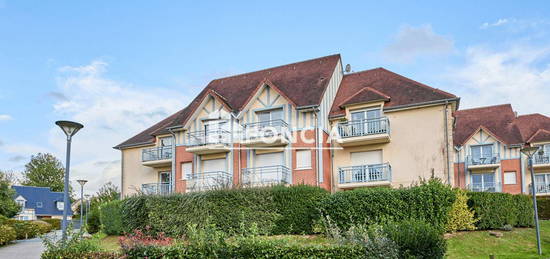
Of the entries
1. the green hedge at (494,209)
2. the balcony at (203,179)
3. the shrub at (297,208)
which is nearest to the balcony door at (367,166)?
the shrub at (297,208)

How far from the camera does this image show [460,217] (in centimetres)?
1839

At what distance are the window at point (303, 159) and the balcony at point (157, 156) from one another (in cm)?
890

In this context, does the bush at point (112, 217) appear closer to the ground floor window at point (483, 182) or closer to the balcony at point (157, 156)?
the balcony at point (157, 156)

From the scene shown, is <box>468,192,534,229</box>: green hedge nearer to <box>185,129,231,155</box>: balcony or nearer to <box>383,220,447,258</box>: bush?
<box>383,220,447,258</box>: bush

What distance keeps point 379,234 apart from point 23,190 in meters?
63.7

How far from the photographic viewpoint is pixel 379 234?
1161 centimetres

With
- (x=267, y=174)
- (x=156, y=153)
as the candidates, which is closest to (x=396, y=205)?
(x=267, y=174)

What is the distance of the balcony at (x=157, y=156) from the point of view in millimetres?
29256

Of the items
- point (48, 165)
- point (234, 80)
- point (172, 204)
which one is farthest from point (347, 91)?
point (48, 165)

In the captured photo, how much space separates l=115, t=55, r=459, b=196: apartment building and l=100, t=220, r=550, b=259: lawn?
475cm

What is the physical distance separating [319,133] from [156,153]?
11.3 metres

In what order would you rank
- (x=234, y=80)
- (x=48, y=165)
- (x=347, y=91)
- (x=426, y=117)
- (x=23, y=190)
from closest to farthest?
(x=426, y=117)
(x=347, y=91)
(x=234, y=80)
(x=23, y=190)
(x=48, y=165)

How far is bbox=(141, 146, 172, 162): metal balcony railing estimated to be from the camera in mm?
29312

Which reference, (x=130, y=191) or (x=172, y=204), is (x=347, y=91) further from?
(x=130, y=191)
